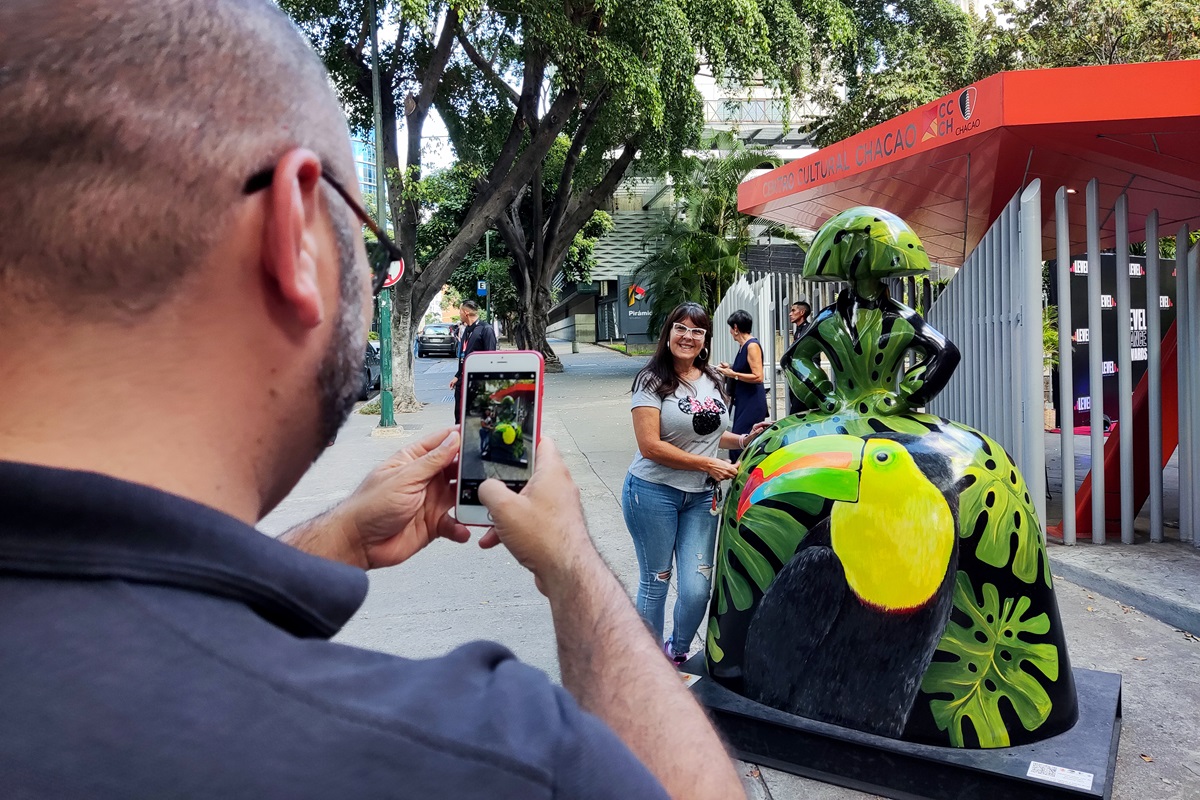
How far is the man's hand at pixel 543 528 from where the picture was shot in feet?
3.80

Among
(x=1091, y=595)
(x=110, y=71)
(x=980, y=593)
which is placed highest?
(x=110, y=71)

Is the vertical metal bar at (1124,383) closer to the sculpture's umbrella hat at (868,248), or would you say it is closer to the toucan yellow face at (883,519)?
the sculpture's umbrella hat at (868,248)

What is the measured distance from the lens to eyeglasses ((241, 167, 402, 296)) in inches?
31.8

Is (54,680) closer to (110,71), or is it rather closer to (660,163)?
(110,71)

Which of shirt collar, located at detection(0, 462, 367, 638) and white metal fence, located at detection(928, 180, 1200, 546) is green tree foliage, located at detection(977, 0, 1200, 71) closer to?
white metal fence, located at detection(928, 180, 1200, 546)

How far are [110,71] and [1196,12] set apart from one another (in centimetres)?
1852

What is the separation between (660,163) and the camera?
17828mm

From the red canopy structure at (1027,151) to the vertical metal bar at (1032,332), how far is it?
493 mm

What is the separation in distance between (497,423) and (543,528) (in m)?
0.58

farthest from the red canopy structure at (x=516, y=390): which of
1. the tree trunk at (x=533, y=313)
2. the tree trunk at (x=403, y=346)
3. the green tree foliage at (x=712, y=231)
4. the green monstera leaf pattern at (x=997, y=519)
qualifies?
the green tree foliage at (x=712, y=231)

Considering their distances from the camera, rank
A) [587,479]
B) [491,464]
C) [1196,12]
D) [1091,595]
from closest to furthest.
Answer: [491,464] < [1091,595] < [587,479] < [1196,12]

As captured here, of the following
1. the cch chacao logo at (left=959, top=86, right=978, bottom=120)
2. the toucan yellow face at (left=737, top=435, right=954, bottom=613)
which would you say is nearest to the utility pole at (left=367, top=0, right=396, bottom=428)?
the cch chacao logo at (left=959, top=86, right=978, bottom=120)

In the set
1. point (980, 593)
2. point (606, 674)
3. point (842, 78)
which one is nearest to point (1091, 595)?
point (980, 593)

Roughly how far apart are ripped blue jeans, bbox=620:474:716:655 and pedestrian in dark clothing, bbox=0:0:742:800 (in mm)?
3226
